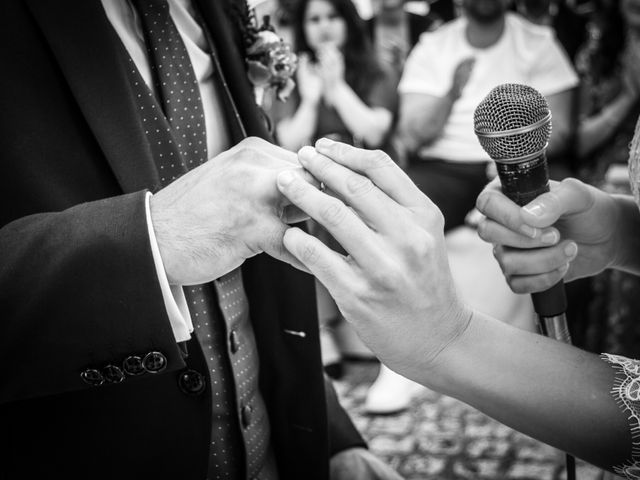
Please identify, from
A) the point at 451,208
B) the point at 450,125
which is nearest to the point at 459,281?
the point at 451,208

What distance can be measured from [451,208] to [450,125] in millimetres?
603

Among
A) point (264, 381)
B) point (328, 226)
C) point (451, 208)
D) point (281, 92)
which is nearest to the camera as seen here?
point (328, 226)

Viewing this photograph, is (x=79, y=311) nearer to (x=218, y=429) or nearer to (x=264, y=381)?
(x=218, y=429)

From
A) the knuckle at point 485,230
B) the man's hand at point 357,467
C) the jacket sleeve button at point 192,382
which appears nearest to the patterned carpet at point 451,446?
the man's hand at point 357,467

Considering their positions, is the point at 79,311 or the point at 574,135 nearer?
the point at 79,311

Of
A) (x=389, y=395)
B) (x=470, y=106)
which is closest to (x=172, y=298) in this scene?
(x=389, y=395)

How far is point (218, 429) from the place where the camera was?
1.42 metres

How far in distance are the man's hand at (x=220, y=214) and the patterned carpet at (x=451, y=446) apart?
2.32 metres

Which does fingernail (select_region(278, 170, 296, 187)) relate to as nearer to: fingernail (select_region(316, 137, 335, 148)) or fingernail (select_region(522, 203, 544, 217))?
fingernail (select_region(316, 137, 335, 148))

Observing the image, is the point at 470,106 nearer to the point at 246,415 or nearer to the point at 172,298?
the point at 246,415

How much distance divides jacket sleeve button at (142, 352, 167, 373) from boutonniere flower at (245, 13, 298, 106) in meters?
0.73

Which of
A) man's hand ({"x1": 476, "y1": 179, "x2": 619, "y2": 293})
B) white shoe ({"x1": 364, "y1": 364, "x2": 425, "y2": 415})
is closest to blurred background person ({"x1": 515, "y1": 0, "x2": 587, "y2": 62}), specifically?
white shoe ({"x1": 364, "y1": 364, "x2": 425, "y2": 415})

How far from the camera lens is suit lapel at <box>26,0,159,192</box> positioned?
112 centimetres

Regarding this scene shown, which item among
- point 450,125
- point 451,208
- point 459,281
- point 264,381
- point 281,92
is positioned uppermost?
point 281,92
